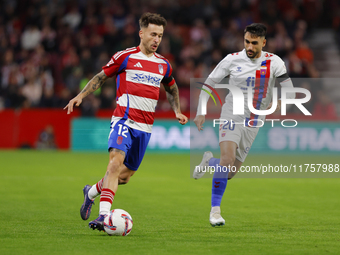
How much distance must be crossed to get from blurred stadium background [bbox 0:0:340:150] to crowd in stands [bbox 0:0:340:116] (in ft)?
0.12

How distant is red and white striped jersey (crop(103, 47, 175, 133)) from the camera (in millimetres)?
6043

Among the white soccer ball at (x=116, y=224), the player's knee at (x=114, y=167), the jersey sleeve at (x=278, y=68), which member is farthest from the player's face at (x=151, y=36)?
the white soccer ball at (x=116, y=224)

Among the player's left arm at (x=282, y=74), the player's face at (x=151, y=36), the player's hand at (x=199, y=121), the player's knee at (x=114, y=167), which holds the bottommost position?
the player's knee at (x=114, y=167)

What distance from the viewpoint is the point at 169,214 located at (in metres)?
7.11

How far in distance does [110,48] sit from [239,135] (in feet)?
45.0

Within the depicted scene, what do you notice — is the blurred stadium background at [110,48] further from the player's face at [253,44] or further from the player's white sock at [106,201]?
the player's white sock at [106,201]

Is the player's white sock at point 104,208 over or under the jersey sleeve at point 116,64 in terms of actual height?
under

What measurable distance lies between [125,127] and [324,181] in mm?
6943

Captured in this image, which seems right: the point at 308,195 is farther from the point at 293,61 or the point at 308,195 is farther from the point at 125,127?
the point at 293,61

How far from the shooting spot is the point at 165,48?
63.2 ft

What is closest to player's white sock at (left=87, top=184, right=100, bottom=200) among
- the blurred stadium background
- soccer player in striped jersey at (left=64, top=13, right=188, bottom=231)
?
soccer player in striped jersey at (left=64, top=13, right=188, bottom=231)

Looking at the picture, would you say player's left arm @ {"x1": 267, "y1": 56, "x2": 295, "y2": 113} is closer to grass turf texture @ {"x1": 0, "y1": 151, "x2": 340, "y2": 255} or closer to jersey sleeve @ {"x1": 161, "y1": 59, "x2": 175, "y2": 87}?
jersey sleeve @ {"x1": 161, "y1": 59, "x2": 175, "y2": 87}

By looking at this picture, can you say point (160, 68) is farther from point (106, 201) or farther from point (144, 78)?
point (106, 201)

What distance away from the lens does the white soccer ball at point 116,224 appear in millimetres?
5452
